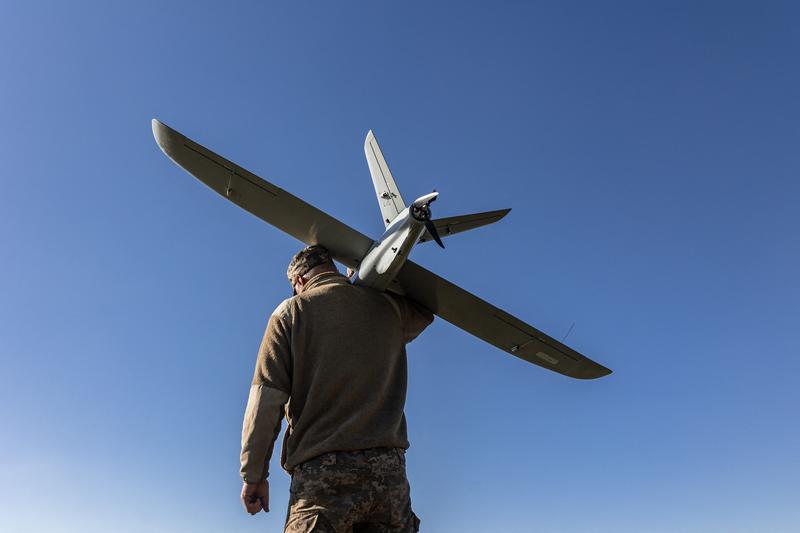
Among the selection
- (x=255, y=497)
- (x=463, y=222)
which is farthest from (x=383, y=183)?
(x=255, y=497)

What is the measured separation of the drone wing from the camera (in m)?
8.25

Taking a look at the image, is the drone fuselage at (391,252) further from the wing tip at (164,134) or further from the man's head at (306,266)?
the wing tip at (164,134)

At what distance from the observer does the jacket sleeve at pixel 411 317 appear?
766 centimetres

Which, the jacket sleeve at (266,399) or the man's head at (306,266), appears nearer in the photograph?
the jacket sleeve at (266,399)

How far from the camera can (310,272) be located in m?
7.39

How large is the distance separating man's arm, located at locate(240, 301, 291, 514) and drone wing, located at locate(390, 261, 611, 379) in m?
2.40

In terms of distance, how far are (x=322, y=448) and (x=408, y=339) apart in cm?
238

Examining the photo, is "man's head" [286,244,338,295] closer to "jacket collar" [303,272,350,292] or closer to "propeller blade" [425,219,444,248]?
"jacket collar" [303,272,350,292]

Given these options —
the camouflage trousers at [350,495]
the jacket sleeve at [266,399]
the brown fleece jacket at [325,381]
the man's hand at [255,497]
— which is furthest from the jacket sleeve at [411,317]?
the man's hand at [255,497]

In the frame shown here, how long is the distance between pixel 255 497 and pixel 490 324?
14.7 ft

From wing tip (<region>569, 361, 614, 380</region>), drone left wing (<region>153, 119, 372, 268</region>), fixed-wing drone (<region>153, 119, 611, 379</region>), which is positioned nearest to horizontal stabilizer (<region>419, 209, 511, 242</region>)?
fixed-wing drone (<region>153, 119, 611, 379</region>)

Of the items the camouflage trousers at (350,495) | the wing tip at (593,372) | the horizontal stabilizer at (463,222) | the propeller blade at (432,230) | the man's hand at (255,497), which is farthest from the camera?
the wing tip at (593,372)

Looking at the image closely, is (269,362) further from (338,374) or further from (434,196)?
(434,196)

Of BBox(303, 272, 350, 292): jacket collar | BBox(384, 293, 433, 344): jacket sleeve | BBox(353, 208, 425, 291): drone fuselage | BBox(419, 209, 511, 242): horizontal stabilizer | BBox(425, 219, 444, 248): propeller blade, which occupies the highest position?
BBox(419, 209, 511, 242): horizontal stabilizer
